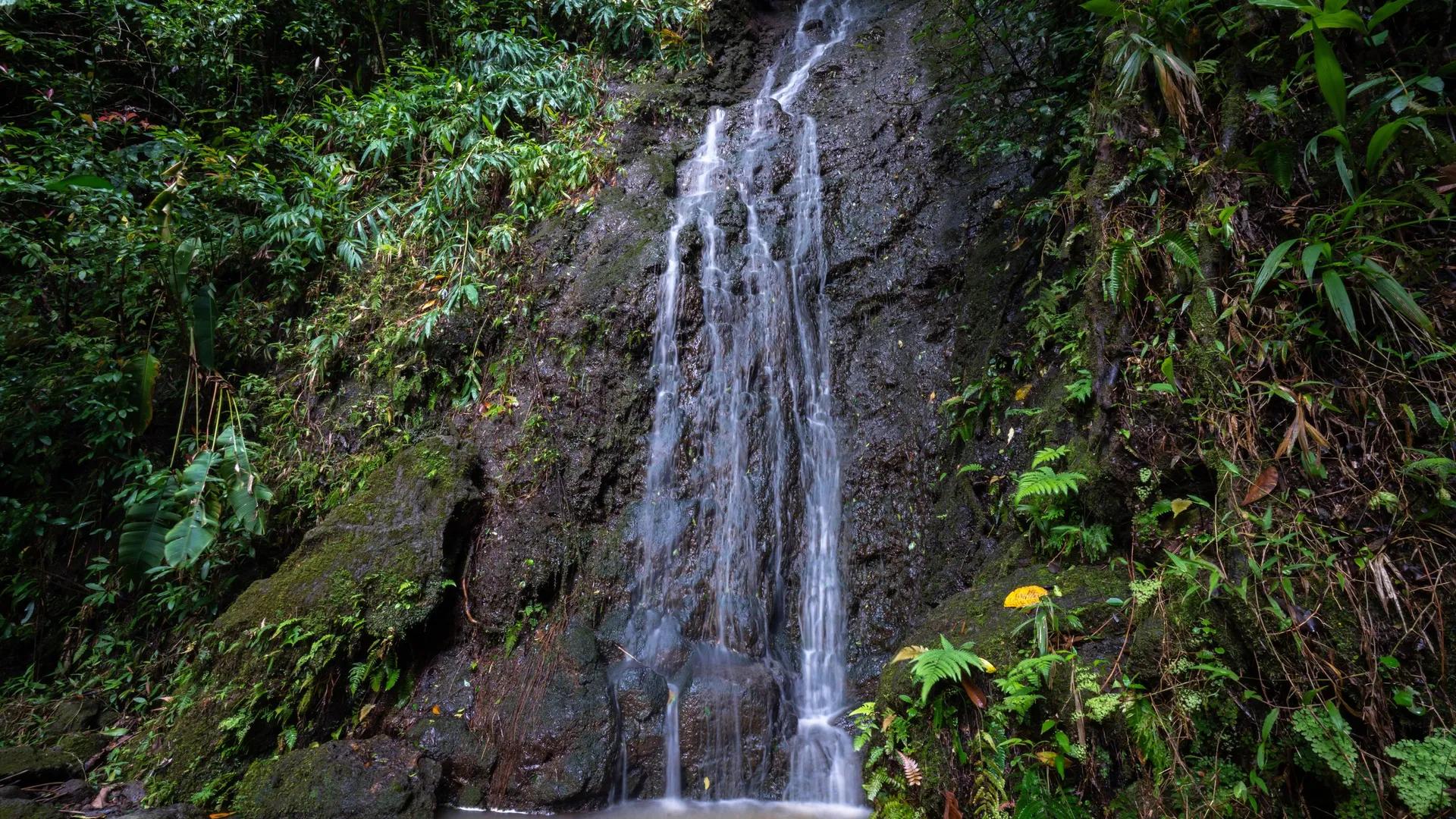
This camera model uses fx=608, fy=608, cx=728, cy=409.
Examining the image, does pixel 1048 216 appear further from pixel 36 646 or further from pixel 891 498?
pixel 36 646

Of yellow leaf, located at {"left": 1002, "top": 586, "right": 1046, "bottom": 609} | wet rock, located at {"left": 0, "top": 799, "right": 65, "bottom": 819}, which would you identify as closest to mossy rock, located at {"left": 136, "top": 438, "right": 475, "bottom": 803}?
wet rock, located at {"left": 0, "top": 799, "right": 65, "bottom": 819}

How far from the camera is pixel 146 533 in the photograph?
4320 mm

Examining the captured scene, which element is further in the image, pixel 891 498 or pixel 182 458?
pixel 182 458

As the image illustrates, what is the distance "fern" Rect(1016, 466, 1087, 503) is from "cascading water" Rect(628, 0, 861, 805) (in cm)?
199

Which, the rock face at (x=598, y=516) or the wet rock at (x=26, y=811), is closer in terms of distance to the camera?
the wet rock at (x=26, y=811)

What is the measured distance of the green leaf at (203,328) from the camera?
5160mm

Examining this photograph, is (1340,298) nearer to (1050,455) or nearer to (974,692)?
(1050,455)

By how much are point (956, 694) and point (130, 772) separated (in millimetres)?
5282

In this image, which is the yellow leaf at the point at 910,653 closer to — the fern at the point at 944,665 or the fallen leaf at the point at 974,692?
the fern at the point at 944,665

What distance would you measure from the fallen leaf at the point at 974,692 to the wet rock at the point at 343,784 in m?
3.24

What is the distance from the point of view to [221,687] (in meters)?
4.21

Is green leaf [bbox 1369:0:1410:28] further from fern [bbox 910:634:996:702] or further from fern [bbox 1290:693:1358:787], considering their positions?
fern [bbox 910:634:996:702]

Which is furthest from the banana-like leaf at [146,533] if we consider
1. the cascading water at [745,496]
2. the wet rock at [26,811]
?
the cascading water at [745,496]

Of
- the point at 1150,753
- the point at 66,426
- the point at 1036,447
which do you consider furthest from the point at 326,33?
the point at 1150,753
